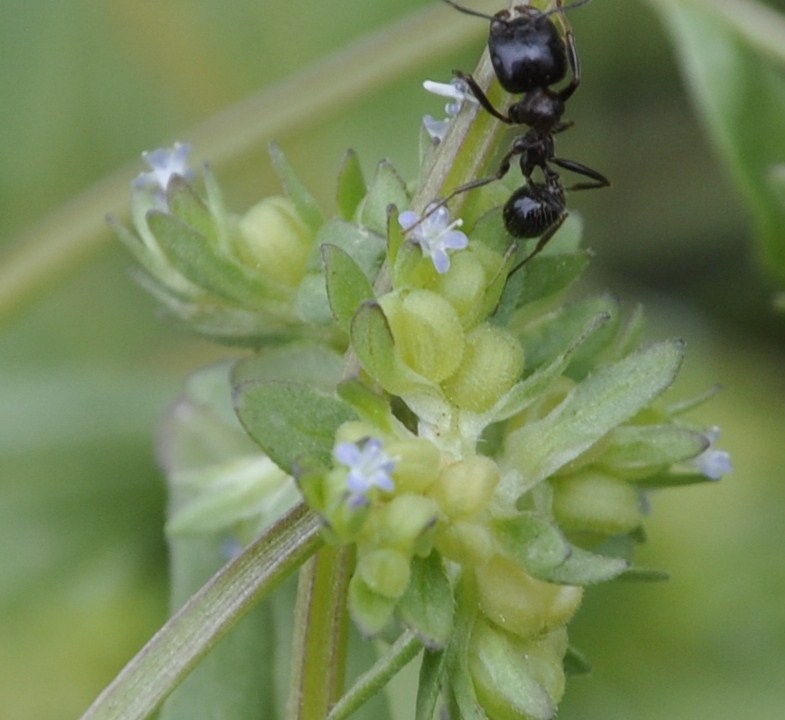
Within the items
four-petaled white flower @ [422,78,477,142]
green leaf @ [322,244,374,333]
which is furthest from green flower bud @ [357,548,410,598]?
four-petaled white flower @ [422,78,477,142]

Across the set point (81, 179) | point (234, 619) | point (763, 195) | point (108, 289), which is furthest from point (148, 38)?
point (234, 619)

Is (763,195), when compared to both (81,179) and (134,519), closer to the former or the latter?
(134,519)

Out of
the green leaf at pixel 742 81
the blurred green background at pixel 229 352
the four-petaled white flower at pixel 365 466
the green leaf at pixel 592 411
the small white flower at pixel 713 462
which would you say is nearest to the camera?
the four-petaled white flower at pixel 365 466

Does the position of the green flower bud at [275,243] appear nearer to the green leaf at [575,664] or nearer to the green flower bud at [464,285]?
the green flower bud at [464,285]

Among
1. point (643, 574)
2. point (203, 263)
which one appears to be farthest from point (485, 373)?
point (203, 263)

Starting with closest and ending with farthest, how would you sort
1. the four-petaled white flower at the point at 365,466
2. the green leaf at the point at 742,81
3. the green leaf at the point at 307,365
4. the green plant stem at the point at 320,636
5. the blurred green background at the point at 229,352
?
the four-petaled white flower at the point at 365,466
the green plant stem at the point at 320,636
the green leaf at the point at 307,365
the green leaf at the point at 742,81
the blurred green background at the point at 229,352

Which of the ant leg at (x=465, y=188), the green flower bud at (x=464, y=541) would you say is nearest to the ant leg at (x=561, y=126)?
the ant leg at (x=465, y=188)
